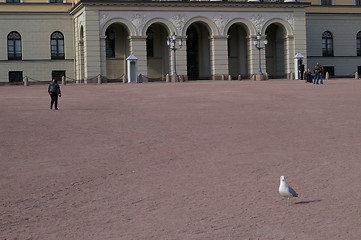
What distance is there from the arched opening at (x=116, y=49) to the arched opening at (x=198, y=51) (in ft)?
20.9

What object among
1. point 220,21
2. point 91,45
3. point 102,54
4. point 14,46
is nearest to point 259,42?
point 220,21

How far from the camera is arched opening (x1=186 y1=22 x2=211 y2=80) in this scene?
61.3 m

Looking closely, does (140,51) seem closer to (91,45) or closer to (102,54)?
(102,54)

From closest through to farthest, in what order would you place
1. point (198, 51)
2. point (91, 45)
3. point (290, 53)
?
point (91, 45)
point (290, 53)
point (198, 51)

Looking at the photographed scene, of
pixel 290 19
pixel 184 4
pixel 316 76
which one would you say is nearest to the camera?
pixel 316 76

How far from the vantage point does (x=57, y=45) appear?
61906 millimetres

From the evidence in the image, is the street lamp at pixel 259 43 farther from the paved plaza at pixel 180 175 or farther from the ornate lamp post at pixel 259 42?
the paved plaza at pixel 180 175

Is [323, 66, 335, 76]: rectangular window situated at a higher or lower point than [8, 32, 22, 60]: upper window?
lower

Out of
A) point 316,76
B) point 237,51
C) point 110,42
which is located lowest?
point 316,76

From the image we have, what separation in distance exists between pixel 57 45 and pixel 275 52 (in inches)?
807

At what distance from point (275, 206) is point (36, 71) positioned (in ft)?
174

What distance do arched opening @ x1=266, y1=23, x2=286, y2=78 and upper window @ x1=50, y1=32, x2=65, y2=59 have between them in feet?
63.4

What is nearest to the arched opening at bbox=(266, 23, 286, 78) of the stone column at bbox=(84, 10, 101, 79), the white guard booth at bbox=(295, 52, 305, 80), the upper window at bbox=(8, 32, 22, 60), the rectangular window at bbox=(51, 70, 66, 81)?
the white guard booth at bbox=(295, 52, 305, 80)

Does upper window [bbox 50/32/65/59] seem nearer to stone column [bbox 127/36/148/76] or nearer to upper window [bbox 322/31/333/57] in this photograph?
stone column [bbox 127/36/148/76]
